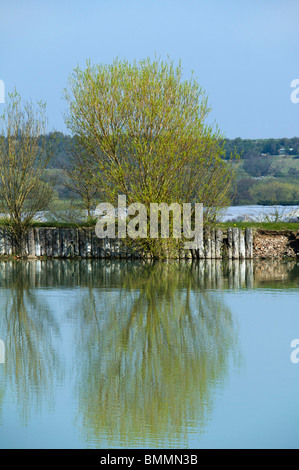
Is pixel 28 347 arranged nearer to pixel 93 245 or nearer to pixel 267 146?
pixel 93 245

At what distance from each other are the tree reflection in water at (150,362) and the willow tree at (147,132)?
21.3 ft

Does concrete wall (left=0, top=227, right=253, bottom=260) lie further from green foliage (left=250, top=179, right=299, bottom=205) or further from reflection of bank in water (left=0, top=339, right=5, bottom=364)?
green foliage (left=250, top=179, right=299, bottom=205)

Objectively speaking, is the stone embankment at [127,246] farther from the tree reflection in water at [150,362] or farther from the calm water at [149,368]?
the tree reflection in water at [150,362]

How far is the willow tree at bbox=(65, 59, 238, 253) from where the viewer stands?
18328 millimetres

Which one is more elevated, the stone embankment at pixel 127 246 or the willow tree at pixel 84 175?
the willow tree at pixel 84 175

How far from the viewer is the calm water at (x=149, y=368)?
5.00 metres

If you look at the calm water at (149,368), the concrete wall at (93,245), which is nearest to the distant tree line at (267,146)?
the concrete wall at (93,245)

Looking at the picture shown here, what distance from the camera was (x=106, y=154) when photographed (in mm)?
18906

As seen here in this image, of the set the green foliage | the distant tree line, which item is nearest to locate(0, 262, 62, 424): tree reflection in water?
the green foliage

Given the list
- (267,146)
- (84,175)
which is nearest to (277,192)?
(267,146)

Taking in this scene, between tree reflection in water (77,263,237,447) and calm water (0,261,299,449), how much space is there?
13 millimetres

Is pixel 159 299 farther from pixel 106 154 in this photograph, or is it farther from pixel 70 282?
pixel 106 154

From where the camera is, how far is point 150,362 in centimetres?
703

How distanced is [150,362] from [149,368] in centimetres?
25
